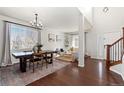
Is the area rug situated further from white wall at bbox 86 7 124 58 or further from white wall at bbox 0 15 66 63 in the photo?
white wall at bbox 86 7 124 58

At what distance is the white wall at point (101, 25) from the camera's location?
20.2 feet

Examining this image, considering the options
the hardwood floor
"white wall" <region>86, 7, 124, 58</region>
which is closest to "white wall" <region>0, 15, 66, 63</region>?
"white wall" <region>86, 7, 124, 58</region>

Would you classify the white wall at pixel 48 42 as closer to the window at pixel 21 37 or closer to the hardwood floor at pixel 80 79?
the window at pixel 21 37

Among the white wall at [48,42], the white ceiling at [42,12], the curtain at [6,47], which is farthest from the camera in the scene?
the white wall at [48,42]

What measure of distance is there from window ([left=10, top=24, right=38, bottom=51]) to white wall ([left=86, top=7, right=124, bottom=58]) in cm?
408

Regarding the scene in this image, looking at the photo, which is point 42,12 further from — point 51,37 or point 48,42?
point 51,37

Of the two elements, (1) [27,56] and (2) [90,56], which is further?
(2) [90,56]

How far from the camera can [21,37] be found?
5.53 metres

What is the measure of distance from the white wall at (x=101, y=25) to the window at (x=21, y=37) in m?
4.08

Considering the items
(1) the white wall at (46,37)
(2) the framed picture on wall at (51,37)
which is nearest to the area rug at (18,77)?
(1) the white wall at (46,37)

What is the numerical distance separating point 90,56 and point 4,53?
18.9 ft

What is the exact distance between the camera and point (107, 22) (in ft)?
21.9
